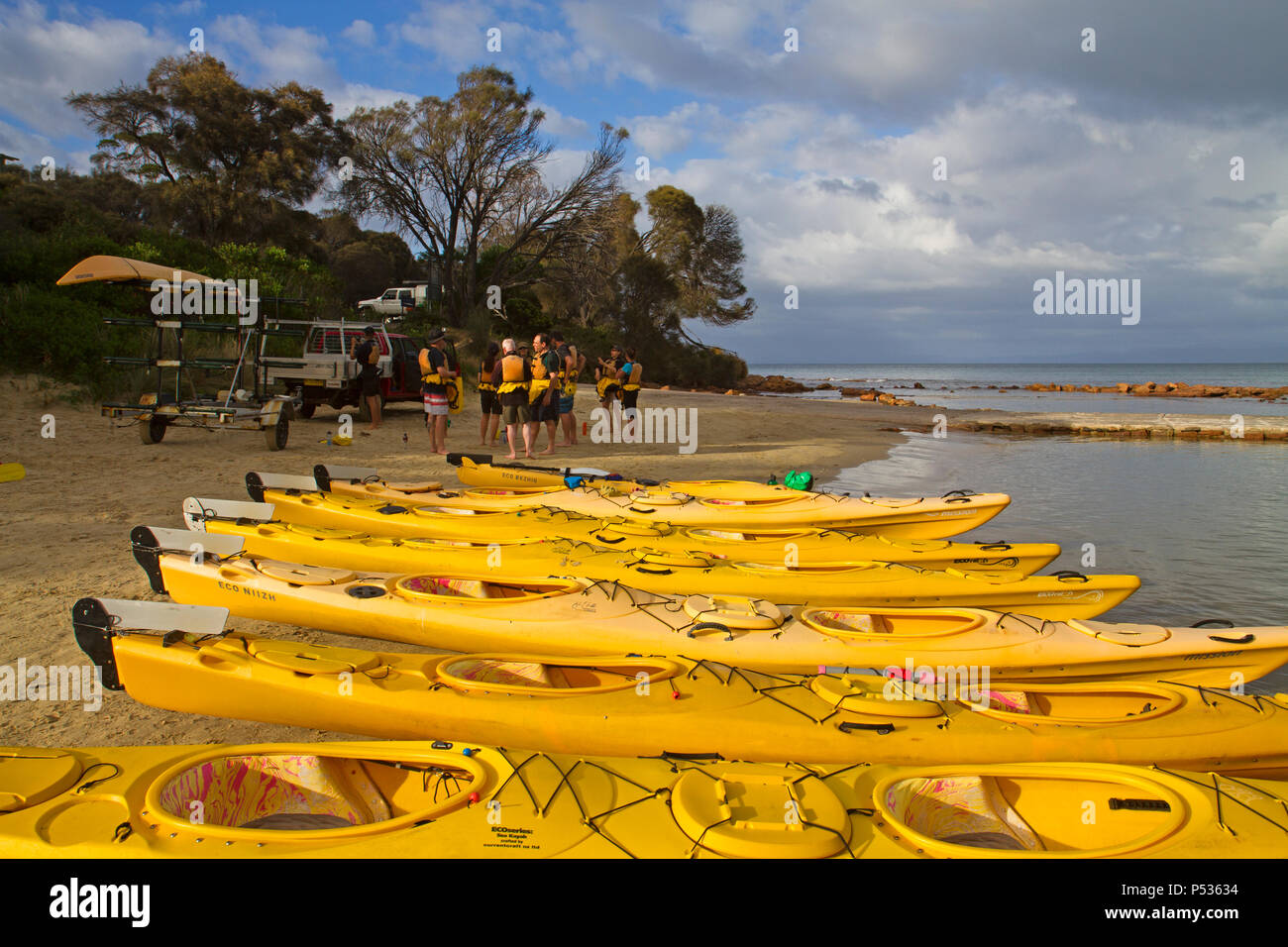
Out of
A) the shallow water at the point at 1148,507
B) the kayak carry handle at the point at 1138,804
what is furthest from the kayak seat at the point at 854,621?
the shallow water at the point at 1148,507

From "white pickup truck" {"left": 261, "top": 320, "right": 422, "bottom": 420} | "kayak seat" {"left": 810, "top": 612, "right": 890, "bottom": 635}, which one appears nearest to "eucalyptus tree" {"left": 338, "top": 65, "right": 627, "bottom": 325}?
"white pickup truck" {"left": 261, "top": 320, "right": 422, "bottom": 420}

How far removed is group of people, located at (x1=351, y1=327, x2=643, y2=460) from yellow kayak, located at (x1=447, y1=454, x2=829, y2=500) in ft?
7.01

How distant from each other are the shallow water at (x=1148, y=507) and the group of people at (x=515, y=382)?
433cm

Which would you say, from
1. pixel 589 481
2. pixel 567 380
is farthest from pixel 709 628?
pixel 567 380

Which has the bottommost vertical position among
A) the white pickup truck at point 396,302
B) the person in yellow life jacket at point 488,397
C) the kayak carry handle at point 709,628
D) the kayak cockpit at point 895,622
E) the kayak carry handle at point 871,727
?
the kayak carry handle at point 871,727

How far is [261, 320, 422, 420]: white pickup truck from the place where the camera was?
12945 millimetres

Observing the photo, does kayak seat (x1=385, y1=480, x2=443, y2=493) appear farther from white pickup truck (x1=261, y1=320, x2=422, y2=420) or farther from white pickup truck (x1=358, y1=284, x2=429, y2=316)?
white pickup truck (x1=358, y1=284, x2=429, y2=316)

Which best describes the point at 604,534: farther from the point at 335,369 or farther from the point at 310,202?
the point at 310,202

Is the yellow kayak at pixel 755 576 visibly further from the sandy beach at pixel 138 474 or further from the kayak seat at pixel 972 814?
the kayak seat at pixel 972 814

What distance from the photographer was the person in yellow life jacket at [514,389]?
1060cm

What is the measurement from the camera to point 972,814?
2881 millimetres

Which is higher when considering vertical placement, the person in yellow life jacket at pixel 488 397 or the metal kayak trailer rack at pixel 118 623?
the person in yellow life jacket at pixel 488 397
